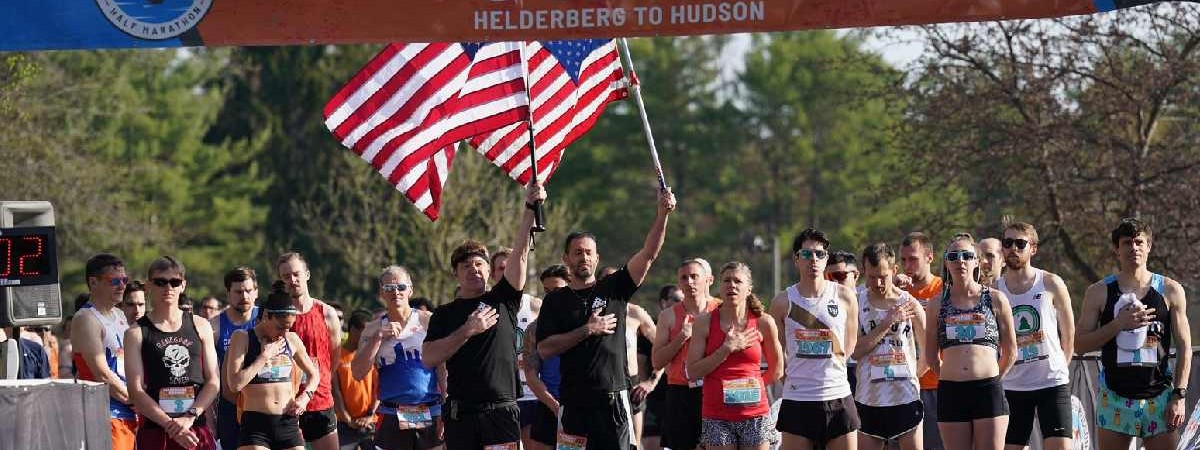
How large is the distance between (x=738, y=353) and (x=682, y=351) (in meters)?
2.21

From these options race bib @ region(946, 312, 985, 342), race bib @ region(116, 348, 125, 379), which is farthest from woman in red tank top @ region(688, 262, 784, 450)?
race bib @ region(116, 348, 125, 379)

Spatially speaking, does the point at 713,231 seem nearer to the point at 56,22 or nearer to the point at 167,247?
the point at 167,247

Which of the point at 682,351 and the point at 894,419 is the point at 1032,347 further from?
the point at 682,351

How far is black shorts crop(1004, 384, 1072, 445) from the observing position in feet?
42.0

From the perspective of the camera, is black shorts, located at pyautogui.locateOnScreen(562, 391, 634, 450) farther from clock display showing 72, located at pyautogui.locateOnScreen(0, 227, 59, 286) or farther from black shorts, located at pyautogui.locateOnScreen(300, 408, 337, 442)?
clock display showing 72, located at pyautogui.locateOnScreen(0, 227, 59, 286)

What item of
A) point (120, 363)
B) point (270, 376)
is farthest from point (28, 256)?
point (270, 376)

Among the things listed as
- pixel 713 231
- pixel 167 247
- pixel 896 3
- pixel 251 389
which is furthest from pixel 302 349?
pixel 713 231

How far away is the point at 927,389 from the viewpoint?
47.3 ft

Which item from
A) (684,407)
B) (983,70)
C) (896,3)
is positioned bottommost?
(684,407)

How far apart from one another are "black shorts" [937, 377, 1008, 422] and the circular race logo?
19.9 inches

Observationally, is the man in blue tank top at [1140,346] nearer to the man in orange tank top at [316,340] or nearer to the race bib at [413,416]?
the race bib at [413,416]

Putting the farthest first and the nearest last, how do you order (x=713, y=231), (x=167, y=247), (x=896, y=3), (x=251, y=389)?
(x=713, y=231) < (x=167, y=247) < (x=251, y=389) < (x=896, y=3)

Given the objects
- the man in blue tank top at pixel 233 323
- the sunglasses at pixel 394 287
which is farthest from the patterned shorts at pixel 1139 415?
the man in blue tank top at pixel 233 323

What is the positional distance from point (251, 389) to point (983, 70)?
1533 cm
